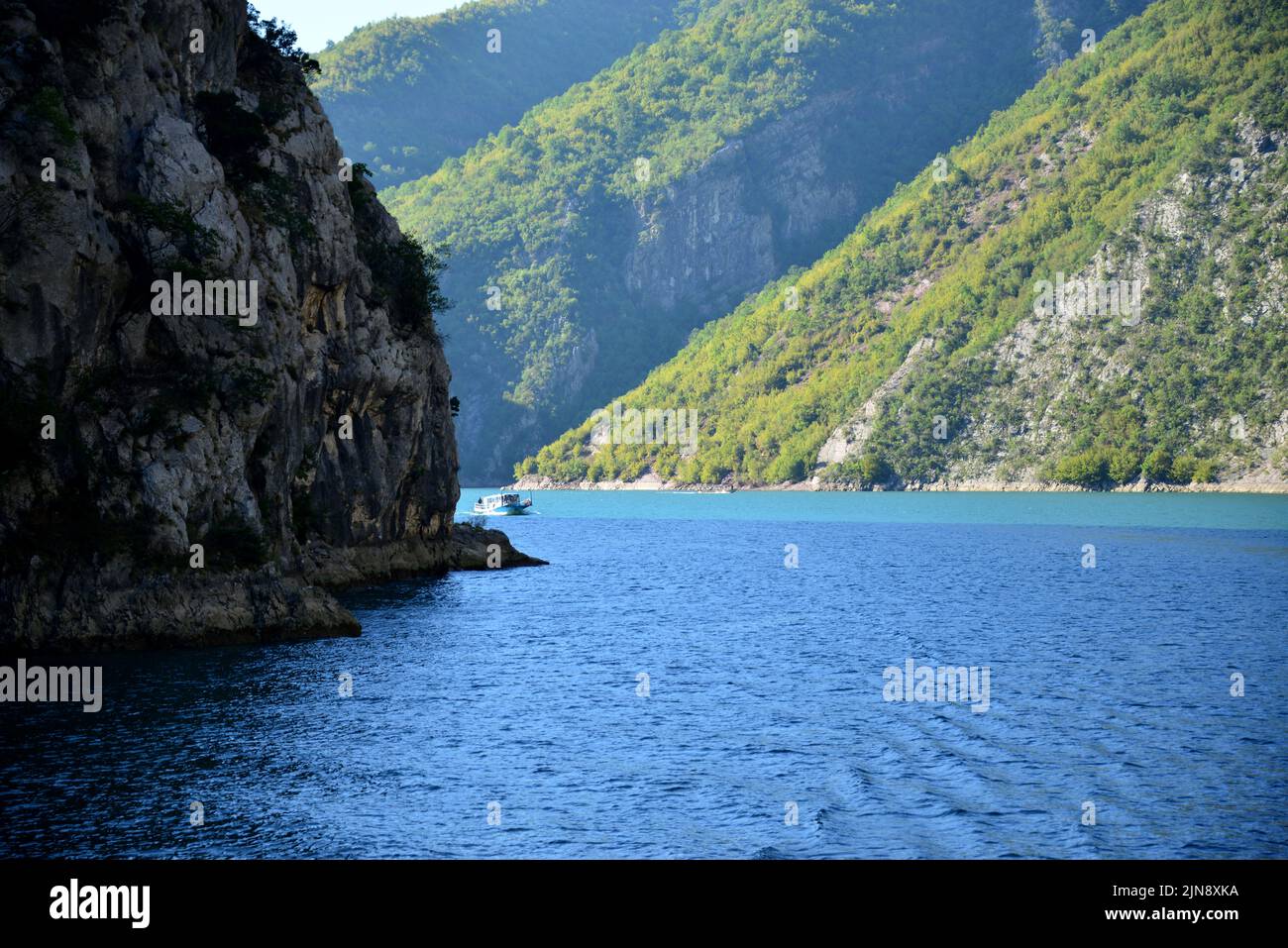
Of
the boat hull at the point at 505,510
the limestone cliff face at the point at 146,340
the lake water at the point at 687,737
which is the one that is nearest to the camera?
the lake water at the point at 687,737

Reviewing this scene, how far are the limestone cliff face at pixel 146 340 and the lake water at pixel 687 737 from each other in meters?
2.91

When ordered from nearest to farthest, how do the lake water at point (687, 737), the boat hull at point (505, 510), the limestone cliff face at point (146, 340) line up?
the lake water at point (687, 737) < the limestone cliff face at point (146, 340) < the boat hull at point (505, 510)

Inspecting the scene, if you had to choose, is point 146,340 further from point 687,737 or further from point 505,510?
point 505,510

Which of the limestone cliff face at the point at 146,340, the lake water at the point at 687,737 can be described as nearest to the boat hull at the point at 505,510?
the lake water at the point at 687,737

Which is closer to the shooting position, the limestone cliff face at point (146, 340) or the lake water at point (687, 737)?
the lake water at point (687, 737)

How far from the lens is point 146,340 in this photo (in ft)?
160

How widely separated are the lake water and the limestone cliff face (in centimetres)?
291

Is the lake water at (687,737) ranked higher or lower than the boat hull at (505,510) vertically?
lower

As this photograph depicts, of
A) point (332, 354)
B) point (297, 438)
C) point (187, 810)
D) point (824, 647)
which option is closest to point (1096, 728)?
point (824, 647)

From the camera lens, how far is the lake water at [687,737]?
25453mm

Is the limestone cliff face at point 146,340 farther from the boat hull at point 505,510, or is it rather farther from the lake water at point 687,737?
the boat hull at point 505,510

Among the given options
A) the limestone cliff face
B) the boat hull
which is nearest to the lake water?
the limestone cliff face

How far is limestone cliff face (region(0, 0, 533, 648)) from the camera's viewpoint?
43500 mm
